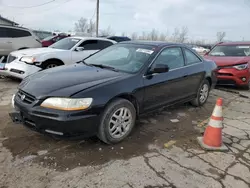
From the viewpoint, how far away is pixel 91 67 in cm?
396

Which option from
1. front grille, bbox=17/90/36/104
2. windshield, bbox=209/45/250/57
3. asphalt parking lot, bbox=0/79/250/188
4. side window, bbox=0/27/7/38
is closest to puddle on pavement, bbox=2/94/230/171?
asphalt parking lot, bbox=0/79/250/188

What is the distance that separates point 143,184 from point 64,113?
122 cm

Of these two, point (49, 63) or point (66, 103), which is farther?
point (49, 63)

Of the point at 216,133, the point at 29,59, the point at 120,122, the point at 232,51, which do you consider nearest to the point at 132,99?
the point at 120,122

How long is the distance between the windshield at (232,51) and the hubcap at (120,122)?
6368mm

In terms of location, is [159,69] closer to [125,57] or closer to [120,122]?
[125,57]

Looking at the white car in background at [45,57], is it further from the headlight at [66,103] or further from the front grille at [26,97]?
the headlight at [66,103]

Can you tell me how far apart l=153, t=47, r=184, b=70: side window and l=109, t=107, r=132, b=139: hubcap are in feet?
3.59

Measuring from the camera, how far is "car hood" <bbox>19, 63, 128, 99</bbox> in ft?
9.68

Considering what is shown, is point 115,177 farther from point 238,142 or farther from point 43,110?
point 238,142

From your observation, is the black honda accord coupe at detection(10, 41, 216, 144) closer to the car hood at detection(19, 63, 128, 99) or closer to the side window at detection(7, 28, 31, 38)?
the car hood at detection(19, 63, 128, 99)

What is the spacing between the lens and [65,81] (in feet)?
10.5

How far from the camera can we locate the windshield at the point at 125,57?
383cm

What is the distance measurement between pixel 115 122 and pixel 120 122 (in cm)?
10
